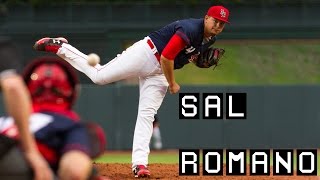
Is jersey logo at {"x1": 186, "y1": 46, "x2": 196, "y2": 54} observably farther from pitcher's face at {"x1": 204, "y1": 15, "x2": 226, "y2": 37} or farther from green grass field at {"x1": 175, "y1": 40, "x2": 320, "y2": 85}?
green grass field at {"x1": 175, "y1": 40, "x2": 320, "y2": 85}

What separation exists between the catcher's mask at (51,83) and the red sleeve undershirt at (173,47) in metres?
3.35

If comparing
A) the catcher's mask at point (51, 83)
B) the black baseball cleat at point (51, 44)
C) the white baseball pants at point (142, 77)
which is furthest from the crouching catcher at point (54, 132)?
the black baseball cleat at point (51, 44)

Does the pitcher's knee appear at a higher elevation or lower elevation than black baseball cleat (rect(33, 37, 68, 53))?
lower

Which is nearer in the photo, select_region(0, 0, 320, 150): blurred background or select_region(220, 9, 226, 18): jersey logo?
select_region(220, 9, 226, 18): jersey logo

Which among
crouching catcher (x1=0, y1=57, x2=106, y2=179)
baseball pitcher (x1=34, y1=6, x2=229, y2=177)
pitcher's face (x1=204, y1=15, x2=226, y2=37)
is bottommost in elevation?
crouching catcher (x1=0, y1=57, x2=106, y2=179)

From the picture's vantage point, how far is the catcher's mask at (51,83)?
3.81 metres

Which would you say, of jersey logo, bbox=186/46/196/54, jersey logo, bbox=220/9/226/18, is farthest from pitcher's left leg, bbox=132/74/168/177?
jersey logo, bbox=220/9/226/18

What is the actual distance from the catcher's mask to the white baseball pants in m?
3.74

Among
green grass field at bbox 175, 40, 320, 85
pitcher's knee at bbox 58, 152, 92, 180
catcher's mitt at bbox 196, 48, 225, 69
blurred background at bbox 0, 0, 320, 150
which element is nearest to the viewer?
pitcher's knee at bbox 58, 152, 92, 180

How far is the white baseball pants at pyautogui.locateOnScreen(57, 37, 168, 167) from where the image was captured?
25.0 feet

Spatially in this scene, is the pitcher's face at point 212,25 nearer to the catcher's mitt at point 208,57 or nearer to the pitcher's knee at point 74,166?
the catcher's mitt at point 208,57

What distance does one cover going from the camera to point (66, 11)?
19.8 meters

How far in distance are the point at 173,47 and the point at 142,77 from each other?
667 mm

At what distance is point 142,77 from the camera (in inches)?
305
